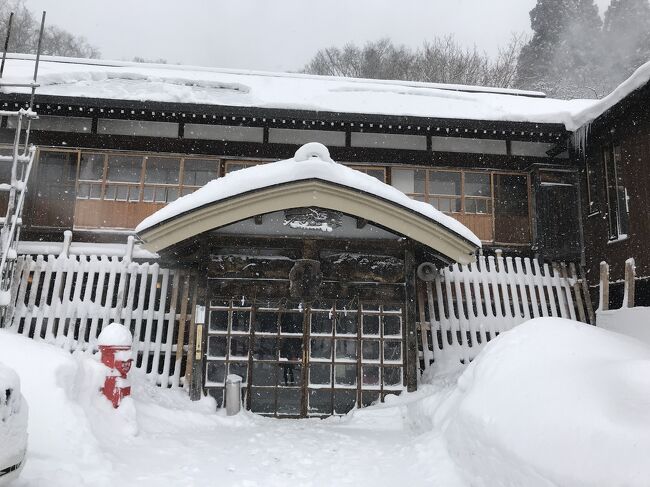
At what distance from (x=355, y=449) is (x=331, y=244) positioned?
3.11 meters

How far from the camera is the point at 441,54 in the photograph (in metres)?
31.7

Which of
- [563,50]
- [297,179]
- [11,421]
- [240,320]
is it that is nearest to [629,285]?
[297,179]

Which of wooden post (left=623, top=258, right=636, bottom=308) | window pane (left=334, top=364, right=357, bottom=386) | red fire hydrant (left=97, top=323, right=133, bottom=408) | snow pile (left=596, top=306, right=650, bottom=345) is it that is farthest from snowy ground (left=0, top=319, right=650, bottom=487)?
wooden post (left=623, top=258, right=636, bottom=308)

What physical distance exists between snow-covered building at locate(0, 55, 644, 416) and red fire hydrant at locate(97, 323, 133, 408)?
1.53m

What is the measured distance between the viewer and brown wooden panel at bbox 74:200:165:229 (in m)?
11.4

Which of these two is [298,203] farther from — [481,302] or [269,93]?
[269,93]

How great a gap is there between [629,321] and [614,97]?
4.22 metres

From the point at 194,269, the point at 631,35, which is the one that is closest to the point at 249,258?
Answer: the point at 194,269

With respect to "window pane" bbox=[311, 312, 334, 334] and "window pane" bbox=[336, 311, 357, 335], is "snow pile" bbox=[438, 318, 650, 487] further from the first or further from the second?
"window pane" bbox=[311, 312, 334, 334]

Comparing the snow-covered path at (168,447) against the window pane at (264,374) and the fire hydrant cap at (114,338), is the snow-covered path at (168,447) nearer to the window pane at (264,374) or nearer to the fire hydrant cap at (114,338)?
the fire hydrant cap at (114,338)

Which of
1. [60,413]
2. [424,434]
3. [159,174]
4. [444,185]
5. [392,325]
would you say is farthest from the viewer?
[159,174]

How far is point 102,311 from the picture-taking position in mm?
8242

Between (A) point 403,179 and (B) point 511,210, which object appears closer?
(A) point 403,179

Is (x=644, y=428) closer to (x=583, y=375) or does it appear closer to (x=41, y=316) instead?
(x=583, y=375)
